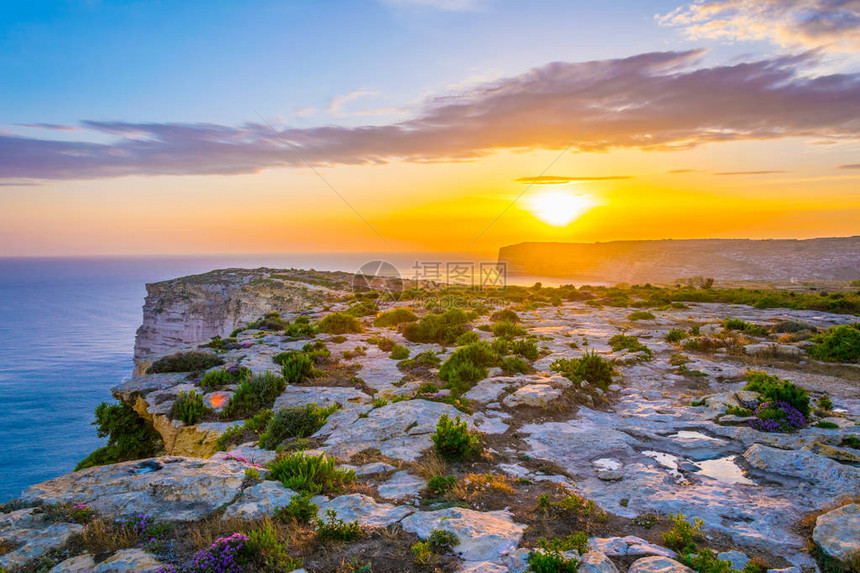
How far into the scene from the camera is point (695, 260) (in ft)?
219

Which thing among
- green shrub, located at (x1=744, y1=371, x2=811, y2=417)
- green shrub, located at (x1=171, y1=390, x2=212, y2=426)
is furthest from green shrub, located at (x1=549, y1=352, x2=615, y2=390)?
green shrub, located at (x1=171, y1=390, x2=212, y2=426)

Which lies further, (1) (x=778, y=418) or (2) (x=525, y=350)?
(2) (x=525, y=350)

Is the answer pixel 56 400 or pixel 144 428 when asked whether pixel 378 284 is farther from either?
pixel 56 400

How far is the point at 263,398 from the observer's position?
10555mm

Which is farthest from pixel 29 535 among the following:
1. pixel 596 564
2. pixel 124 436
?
pixel 124 436

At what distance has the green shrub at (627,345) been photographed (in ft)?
52.0

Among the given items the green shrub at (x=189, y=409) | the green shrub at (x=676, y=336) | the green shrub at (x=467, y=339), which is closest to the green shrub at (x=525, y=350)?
the green shrub at (x=467, y=339)

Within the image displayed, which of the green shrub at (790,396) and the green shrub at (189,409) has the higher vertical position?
the green shrub at (790,396)

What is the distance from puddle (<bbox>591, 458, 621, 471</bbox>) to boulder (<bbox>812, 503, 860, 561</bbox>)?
2643mm

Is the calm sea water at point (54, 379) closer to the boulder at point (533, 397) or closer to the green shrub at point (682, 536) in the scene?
the boulder at point (533, 397)

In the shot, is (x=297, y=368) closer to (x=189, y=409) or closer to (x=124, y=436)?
(x=189, y=409)

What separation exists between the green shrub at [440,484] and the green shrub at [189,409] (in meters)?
6.60

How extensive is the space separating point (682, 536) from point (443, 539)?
9.32 feet

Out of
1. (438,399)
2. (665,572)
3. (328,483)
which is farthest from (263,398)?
(665,572)
